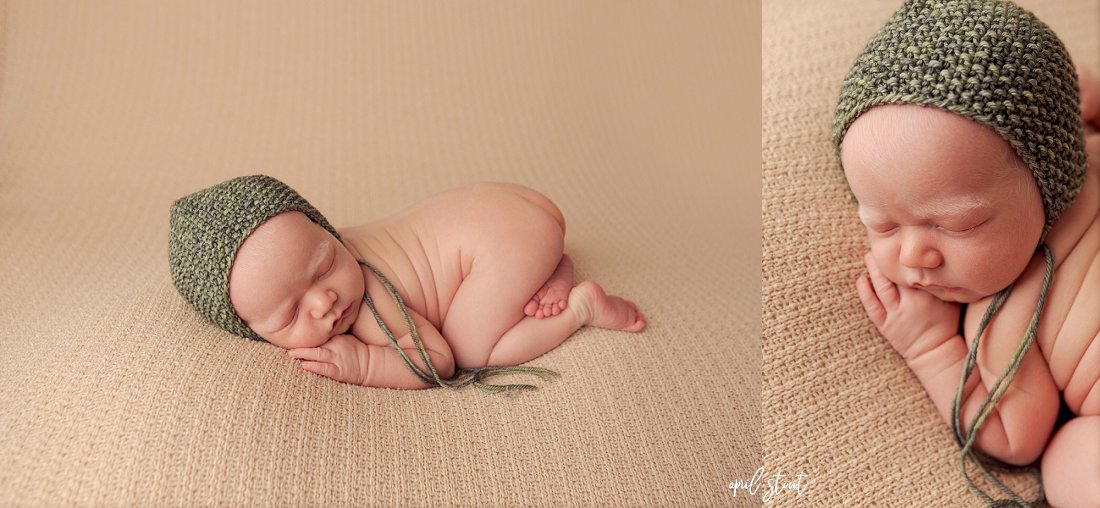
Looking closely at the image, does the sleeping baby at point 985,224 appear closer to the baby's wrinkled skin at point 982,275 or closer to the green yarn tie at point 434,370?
the baby's wrinkled skin at point 982,275

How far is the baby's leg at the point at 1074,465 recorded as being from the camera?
3.03 ft

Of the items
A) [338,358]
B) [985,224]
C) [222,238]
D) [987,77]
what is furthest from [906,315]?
[222,238]

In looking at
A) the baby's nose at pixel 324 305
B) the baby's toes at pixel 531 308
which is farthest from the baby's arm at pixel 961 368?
the baby's nose at pixel 324 305

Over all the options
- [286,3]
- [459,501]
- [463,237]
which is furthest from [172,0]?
[459,501]

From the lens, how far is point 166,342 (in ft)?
2.90

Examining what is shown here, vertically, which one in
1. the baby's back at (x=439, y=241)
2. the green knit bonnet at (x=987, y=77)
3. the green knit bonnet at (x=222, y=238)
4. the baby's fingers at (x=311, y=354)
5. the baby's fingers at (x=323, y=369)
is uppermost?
the green knit bonnet at (x=987, y=77)

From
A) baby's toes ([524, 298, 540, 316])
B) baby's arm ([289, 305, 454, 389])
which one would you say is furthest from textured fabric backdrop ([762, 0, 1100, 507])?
baby's arm ([289, 305, 454, 389])

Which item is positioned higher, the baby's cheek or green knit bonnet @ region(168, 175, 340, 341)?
green knit bonnet @ region(168, 175, 340, 341)

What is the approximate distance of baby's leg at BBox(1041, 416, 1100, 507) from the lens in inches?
36.3

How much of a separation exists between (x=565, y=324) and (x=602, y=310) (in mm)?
56

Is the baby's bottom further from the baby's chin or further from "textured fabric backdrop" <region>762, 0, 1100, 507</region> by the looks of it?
the baby's chin

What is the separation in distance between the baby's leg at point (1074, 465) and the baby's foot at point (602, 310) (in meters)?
0.55

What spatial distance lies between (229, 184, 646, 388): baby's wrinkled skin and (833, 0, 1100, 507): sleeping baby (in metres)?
0.38

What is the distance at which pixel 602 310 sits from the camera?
43.1 inches
